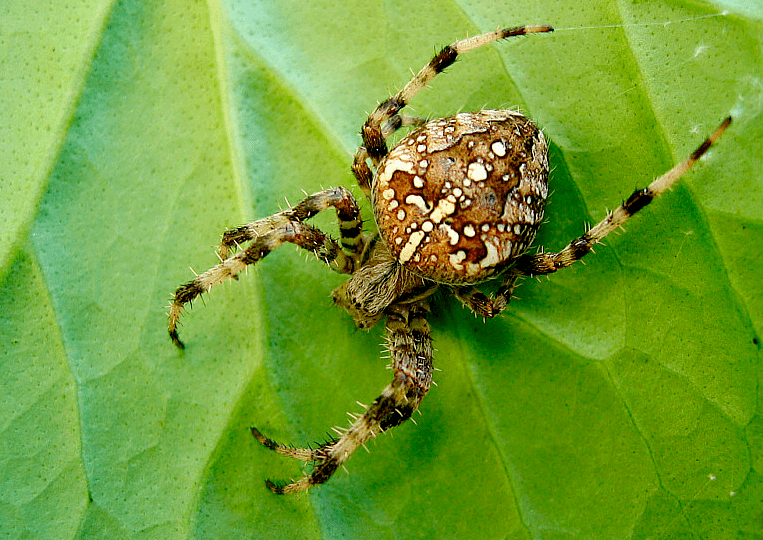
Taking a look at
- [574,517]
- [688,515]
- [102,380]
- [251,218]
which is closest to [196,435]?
[102,380]

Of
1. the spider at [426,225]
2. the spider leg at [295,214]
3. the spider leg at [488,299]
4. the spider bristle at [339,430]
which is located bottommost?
the spider bristle at [339,430]

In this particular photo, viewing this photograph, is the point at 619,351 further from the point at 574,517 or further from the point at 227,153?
the point at 227,153

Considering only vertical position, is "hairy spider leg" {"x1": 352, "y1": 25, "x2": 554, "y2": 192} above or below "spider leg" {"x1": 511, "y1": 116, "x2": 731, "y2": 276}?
above

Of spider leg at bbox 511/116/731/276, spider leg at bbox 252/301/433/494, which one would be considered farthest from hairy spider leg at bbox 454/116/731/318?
spider leg at bbox 252/301/433/494

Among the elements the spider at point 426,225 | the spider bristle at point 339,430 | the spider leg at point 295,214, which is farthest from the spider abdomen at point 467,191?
the spider bristle at point 339,430

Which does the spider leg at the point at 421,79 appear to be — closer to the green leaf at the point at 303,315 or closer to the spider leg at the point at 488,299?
the green leaf at the point at 303,315

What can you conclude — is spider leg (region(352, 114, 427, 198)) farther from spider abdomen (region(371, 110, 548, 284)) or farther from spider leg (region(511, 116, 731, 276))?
spider leg (region(511, 116, 731, 276))

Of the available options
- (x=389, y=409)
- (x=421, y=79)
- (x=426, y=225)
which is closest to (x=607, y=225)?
(x=426, y=225)
